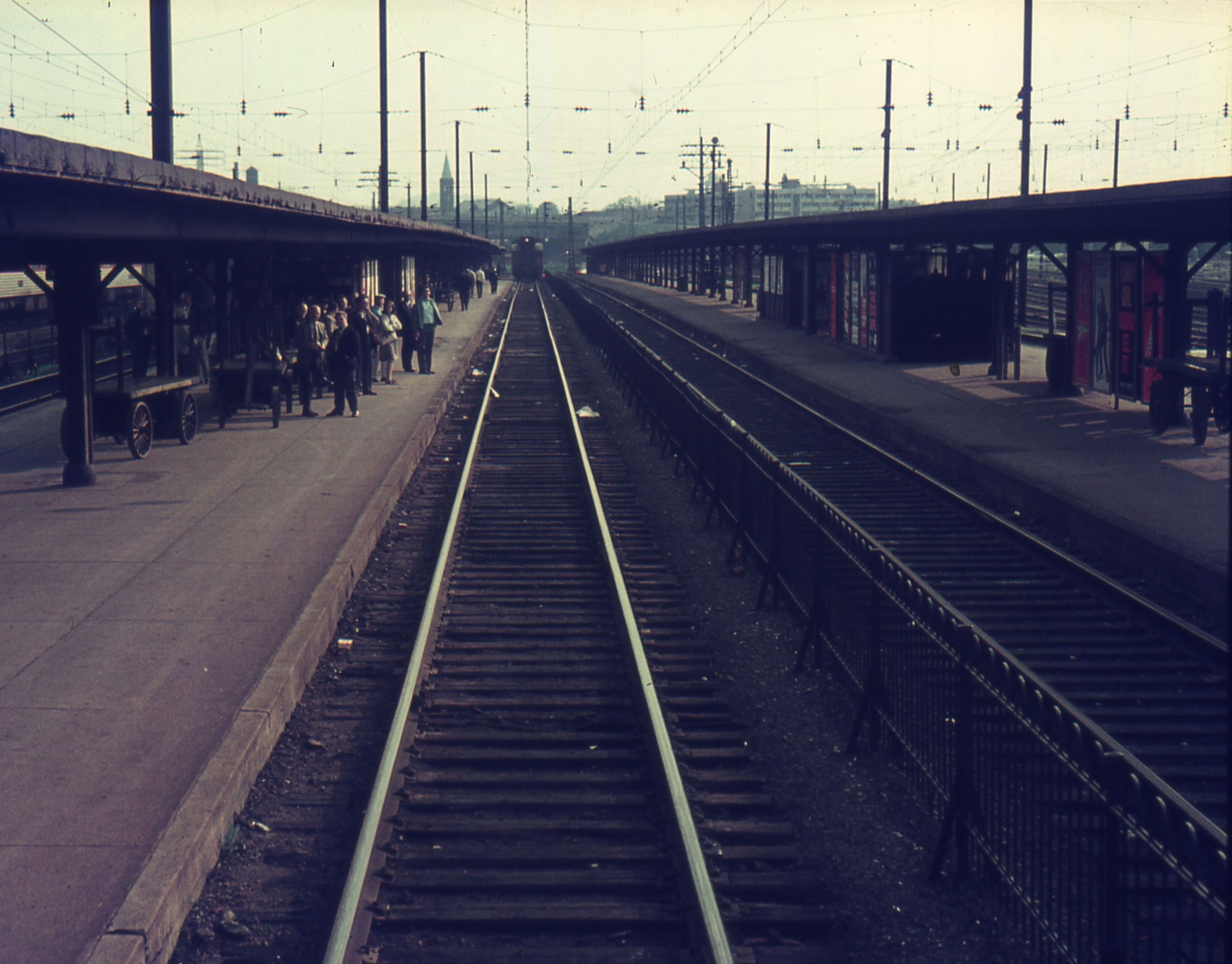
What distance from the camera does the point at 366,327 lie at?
2234cm

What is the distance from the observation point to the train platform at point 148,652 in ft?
17.7

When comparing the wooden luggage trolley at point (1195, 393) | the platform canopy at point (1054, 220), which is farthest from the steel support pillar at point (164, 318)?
the wooden luggage trolley at point (1195, 393)

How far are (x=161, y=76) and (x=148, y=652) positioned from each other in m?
8.61

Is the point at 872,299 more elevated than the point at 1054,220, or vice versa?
the point at 1054,220

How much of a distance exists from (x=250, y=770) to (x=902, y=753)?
3336 mm

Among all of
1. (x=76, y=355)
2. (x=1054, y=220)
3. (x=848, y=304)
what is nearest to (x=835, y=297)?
(x=848, y=304)

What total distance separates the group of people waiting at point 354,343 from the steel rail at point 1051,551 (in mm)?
7208

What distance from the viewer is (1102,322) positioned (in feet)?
69.3

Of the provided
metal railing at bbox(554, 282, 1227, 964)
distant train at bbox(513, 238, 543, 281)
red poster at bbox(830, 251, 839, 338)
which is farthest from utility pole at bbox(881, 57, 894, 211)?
distant train at bbox(513, 238, 543, 281)

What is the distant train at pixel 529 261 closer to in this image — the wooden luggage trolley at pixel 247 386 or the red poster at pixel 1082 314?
the red poster at pixel 1082 314

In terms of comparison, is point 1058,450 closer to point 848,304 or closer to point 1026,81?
point 1026,81

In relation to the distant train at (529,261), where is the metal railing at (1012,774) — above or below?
below

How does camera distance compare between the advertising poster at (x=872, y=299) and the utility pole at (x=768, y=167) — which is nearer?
the advertising poster at (x=872, y=299)

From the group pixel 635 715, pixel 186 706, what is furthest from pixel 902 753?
pixel 186 706
